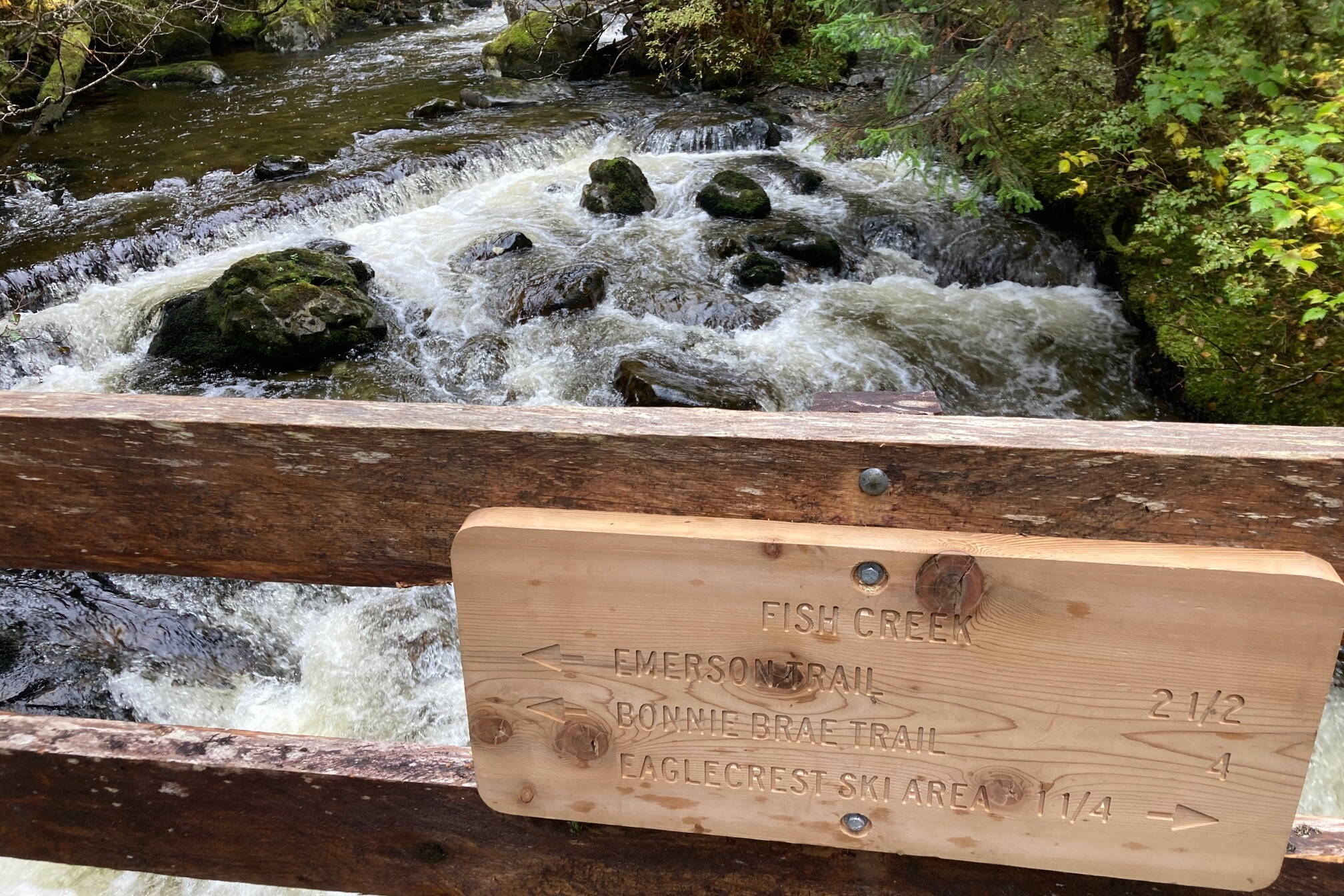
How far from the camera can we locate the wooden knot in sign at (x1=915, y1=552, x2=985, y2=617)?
92 centimetres

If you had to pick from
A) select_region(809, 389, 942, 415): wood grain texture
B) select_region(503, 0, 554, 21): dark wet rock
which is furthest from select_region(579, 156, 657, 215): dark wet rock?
select_region(809, 389, 942, 415): wood grain texture

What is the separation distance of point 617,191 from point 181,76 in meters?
7.73

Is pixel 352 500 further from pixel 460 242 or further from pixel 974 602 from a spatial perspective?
pixel 460 242

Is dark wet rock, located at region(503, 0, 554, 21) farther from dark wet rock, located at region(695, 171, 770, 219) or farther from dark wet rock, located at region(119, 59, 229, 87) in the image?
dark wet rock, located at region(695, 171, 770, 219)

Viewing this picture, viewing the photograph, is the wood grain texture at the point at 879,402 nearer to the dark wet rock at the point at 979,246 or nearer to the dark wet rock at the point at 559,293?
the dark wet rock at the point at 559,293

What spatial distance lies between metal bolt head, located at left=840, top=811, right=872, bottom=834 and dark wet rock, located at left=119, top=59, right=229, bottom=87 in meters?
13.4

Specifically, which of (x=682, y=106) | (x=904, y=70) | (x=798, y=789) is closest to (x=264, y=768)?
(x=798, y=789)

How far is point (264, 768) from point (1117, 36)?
735cm

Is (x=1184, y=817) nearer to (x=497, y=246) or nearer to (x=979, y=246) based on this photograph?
(x=979, y=246)

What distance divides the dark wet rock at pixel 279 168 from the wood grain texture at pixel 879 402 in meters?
8.23

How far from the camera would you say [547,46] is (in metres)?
11.7

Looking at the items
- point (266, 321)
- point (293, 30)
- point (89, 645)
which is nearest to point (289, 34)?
point (293, 30)

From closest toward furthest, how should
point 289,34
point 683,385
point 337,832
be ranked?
1. point 337,832
2. point 683,385
3. point 289,34

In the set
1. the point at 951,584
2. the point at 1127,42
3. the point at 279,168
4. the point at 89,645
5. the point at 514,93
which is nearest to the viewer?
the point at 951,584
